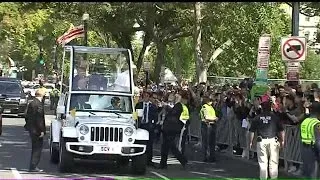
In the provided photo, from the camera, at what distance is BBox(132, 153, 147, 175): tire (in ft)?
50.4

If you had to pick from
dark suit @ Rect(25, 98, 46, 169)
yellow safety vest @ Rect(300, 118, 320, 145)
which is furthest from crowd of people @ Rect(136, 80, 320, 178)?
dark suit @ Rect(25, 98, 46, 169)

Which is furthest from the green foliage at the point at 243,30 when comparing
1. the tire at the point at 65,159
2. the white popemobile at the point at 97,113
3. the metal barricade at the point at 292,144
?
the tire at the point at 65,159

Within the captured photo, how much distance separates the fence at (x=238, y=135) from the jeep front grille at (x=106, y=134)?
386 cm

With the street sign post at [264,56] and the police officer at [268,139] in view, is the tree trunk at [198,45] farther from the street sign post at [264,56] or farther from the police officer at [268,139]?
the police officer at [268,139]

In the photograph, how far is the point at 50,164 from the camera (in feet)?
55.6

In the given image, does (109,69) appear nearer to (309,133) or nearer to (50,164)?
(50,164)

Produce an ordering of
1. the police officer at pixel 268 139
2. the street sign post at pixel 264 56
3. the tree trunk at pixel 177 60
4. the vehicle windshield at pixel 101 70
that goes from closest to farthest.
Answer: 1. the police officer at pixel 268 139
2. the vehicle windshield at pixel 101 70
3. the street sign post at pixel 264 56
4. the tree trunk at pixel 177 60

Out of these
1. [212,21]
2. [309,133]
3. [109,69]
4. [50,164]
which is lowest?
[50,164]

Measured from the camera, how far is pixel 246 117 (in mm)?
18984

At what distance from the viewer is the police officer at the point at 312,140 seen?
13.1m

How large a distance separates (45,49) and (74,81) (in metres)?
62.4

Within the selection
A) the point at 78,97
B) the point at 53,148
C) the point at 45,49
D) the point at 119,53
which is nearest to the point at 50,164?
the point at 53,148

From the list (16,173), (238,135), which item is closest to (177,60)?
(238,135)

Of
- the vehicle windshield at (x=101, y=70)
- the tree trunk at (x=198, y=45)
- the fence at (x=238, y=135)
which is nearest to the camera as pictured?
the fence at (x=238, y=135)
